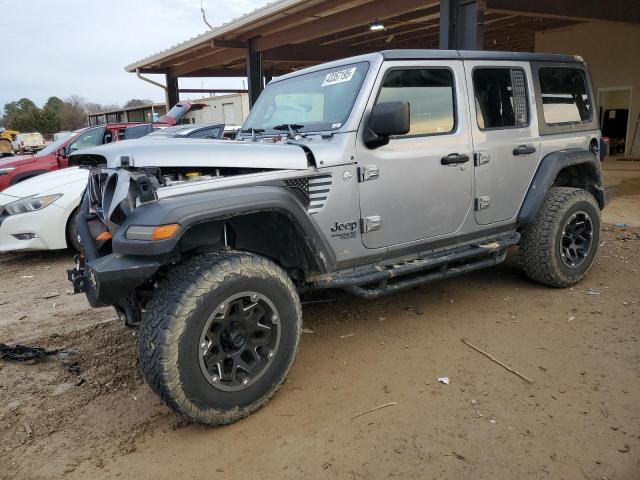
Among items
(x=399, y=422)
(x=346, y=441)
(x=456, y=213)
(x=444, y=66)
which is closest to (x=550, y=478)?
(x=399, y=422)

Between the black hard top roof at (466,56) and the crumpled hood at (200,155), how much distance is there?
1.06 metres

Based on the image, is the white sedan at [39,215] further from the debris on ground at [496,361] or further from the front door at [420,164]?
the debris on ground at [496,361]

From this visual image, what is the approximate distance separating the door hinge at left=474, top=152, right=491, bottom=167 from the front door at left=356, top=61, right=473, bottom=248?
0.26 ft

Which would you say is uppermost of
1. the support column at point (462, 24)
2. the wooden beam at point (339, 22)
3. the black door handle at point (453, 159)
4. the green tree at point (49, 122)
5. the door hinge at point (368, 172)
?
the green tree at point (49, 122)

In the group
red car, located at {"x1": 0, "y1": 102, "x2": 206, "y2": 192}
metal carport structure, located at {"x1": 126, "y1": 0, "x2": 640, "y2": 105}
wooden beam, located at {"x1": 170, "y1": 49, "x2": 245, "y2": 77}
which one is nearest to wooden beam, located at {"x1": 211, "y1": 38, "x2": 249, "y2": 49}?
metal carport structure, located at {"x1": 126, "y1": 0, "x2": 640, "y2": 105}

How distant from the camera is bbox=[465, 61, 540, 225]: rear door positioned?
12.7 ft

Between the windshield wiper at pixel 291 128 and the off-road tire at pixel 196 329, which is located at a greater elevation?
the windshield wiper at pixel 291 128

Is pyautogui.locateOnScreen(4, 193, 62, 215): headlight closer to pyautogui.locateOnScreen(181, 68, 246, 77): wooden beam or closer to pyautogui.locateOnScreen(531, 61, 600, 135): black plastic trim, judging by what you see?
pyautogui.locateOnScreen(531, 61, 600, 135): black plastic trim

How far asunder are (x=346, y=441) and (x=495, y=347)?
1.48 metres

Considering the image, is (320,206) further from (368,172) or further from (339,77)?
(339,77)

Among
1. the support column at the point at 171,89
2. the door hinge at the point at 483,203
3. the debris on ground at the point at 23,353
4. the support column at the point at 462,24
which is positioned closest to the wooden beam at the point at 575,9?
the support column at the point at 462,24

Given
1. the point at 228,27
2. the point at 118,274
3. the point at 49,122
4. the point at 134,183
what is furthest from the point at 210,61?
the point at 49,122

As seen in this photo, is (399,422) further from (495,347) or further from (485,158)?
(485,158)

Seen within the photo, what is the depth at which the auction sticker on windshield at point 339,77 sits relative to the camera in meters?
3.41
